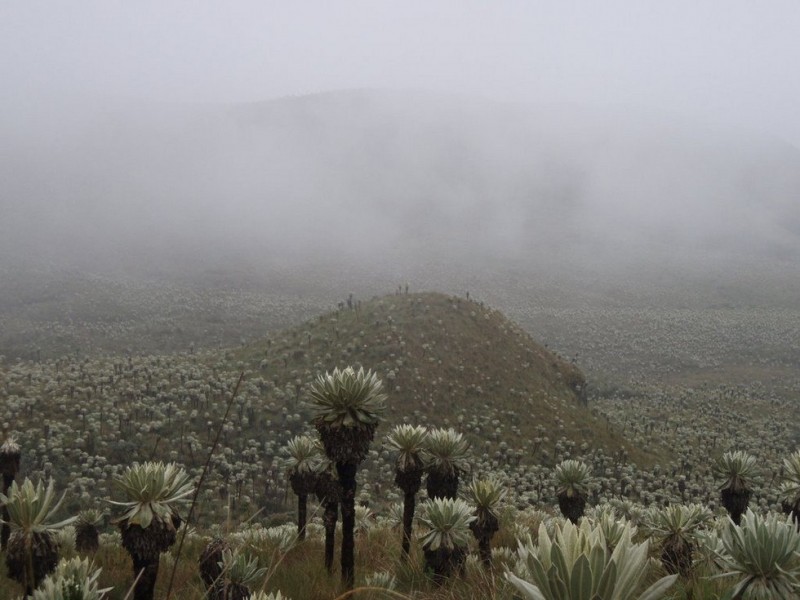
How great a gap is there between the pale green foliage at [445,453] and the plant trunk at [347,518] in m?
1.79

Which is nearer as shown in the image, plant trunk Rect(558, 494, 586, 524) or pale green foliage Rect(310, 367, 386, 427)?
pale green foliage Rect(310, 367, 386, 427)

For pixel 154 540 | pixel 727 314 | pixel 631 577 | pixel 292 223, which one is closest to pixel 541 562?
pixel 631 577

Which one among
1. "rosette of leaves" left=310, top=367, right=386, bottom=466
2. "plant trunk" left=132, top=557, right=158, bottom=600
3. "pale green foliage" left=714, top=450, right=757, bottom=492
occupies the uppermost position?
"rosette of leaves" left=310, top=367, right=386, bottom=466

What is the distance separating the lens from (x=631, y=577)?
2340 mm

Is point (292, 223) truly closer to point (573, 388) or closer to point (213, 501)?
point (573, 388)

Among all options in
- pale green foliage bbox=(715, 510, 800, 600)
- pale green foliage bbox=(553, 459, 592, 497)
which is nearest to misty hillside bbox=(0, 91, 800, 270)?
pale green foliage bbox=(553, 459, 592, 497)

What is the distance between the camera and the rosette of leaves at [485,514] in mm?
8562

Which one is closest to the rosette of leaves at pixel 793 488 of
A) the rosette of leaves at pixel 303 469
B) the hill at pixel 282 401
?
the rosette of leaves at pixel 303 469

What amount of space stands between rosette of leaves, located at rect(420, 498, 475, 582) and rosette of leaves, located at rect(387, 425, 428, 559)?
1379mm

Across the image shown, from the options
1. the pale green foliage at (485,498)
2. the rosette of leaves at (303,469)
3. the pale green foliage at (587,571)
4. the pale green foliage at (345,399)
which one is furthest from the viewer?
the rosette of leaves at (303,469)

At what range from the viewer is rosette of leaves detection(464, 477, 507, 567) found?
8562mm

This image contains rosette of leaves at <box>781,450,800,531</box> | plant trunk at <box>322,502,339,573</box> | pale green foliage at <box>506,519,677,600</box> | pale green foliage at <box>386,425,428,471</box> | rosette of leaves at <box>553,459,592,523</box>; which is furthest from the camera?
rosette of leaves at <box>553,459,592,523</box>

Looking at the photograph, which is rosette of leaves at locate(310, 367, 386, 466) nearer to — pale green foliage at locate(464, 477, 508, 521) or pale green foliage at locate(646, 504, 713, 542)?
pale green foliage at locate(464, 477, 508, 521)

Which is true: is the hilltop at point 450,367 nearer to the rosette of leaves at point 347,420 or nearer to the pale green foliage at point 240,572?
the rosette of leaves at point 347,420
